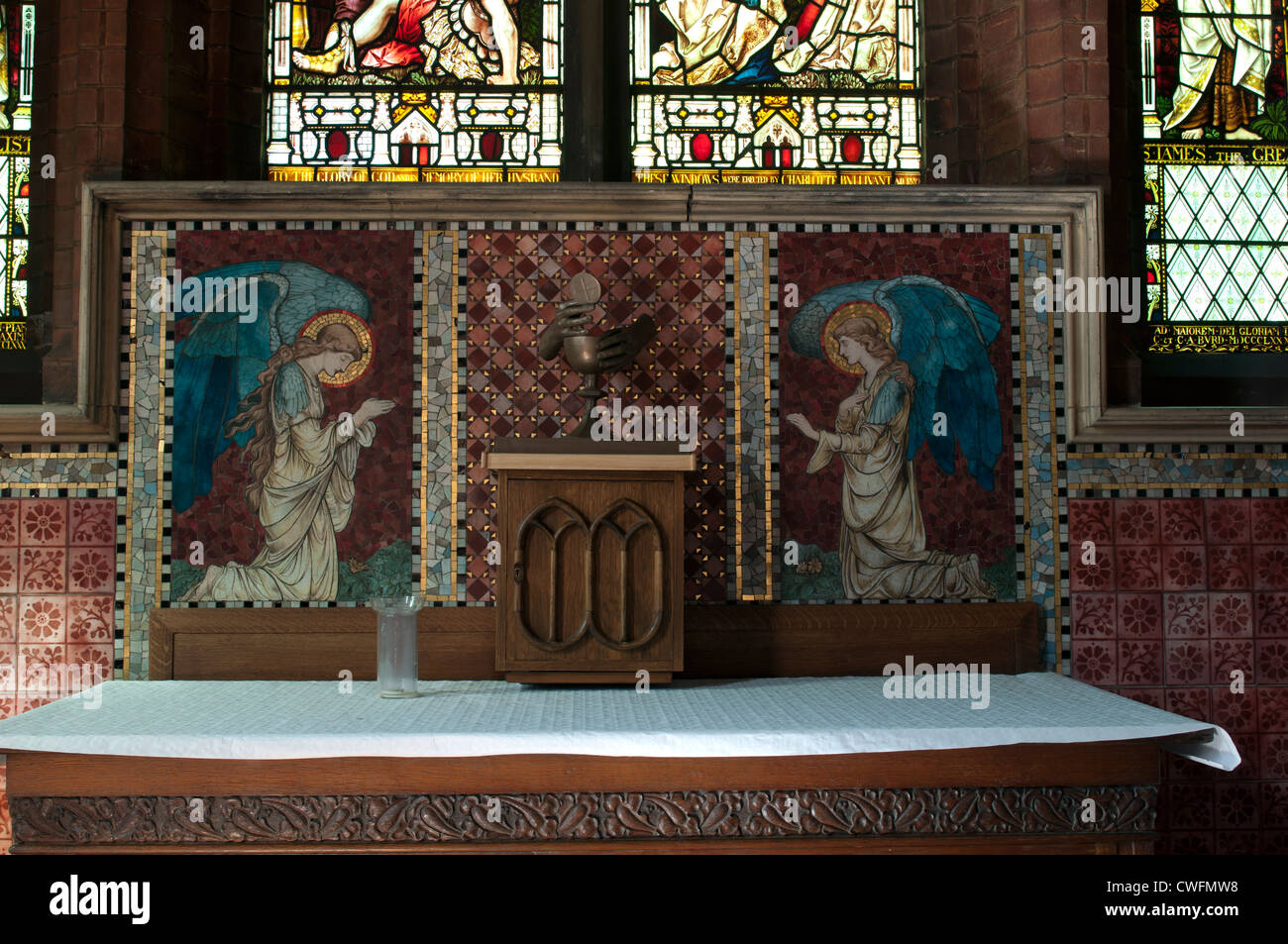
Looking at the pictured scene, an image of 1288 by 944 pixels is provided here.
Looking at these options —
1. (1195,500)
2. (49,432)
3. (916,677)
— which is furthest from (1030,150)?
(49,432)

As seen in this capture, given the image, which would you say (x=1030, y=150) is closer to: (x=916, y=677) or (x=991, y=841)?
(x=916, y=677)

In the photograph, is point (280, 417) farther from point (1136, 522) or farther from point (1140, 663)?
point (1140, 663)

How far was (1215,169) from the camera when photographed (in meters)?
5.32

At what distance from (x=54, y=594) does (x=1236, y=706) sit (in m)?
4.79

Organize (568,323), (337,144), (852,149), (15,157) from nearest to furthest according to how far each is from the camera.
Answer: (568,323), (15,157), (337,144), (852,149)

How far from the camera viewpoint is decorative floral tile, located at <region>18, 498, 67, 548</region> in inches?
183

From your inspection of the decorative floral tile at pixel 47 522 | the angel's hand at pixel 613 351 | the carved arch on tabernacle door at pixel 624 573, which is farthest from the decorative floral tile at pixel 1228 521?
the decorative floral tile at pixel 47 522

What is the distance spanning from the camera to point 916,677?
450 centimetres

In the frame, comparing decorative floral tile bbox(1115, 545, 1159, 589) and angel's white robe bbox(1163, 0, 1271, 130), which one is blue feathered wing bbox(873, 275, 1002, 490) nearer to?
decorative floral tile bbox(1115, 545, 1159, 589)

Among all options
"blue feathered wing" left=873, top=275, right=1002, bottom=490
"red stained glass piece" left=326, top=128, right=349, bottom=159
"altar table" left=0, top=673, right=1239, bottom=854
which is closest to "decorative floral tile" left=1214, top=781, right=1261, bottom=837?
"altar table" left=0, top=673, right=1239, bottom=854

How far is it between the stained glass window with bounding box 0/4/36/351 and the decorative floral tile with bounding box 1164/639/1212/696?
4981mm

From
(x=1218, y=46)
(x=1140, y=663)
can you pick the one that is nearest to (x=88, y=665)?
(x=1140, y=663)

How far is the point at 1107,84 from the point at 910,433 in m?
1.73

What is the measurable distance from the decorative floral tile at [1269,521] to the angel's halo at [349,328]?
3.68 m
